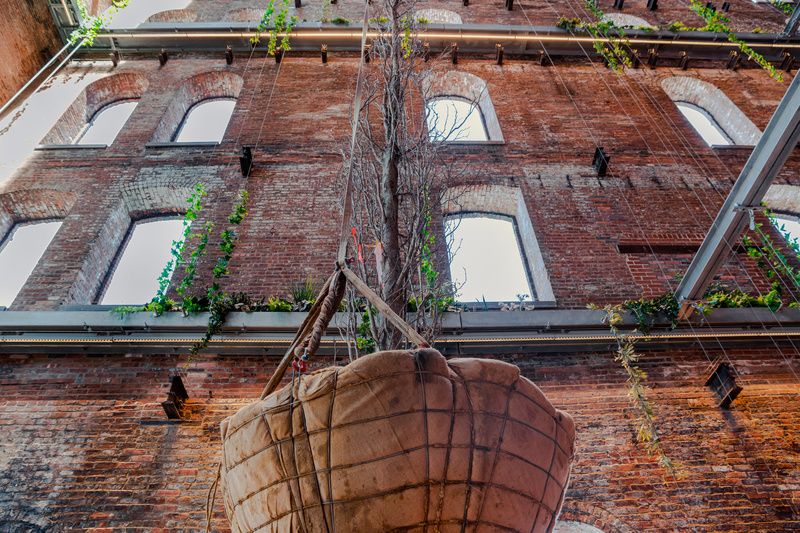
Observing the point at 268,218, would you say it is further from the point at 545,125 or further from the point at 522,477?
the point at 522,477

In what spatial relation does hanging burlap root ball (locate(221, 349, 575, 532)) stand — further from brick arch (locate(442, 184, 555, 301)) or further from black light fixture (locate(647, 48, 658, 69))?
black light fixture (locate(647, 48, 658, 69))

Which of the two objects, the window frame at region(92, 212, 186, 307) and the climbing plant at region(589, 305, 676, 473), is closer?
the climbing plant at region(589, 305, 676, 473)

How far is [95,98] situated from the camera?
969 cm

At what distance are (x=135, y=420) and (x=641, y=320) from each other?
5371 mm

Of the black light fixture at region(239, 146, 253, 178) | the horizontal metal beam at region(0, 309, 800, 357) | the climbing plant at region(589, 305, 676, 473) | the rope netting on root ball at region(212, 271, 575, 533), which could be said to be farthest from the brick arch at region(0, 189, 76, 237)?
the climbing plant at region(589, 305, 676, 473)

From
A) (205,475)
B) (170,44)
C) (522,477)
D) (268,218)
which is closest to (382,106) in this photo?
(268,218)

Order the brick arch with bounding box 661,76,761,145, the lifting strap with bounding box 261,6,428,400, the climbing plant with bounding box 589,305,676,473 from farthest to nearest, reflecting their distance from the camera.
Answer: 1. the brick arch with bounding box 661,76,761,145
2. the climbing plant with bounding box 589,305,676,473
3. the lifting strap with bounding box 261,6,428,400

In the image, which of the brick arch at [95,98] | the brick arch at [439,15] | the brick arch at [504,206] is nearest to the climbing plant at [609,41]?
the brick arch at [439,15]

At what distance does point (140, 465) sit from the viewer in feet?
14.0

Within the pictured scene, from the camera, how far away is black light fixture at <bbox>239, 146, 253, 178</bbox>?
724 cm

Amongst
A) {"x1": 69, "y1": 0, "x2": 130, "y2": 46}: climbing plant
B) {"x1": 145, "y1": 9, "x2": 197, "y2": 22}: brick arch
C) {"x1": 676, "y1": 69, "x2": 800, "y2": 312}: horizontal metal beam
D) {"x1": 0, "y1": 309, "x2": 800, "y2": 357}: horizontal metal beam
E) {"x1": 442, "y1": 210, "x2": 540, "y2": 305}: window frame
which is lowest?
{"x1": 0, "y1": 309, "x2": 800, "y2": 357}: horizontal metal beam

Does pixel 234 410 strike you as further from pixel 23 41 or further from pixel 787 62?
pixel 787 62

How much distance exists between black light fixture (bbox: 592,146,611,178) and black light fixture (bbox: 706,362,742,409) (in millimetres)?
3561

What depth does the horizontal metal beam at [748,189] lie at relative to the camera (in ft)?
13.7
